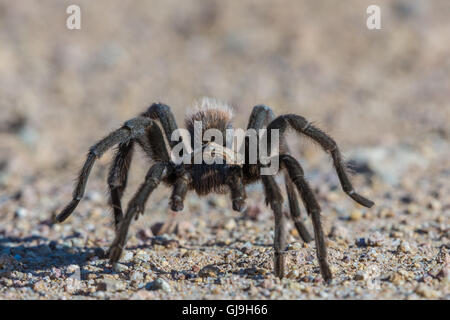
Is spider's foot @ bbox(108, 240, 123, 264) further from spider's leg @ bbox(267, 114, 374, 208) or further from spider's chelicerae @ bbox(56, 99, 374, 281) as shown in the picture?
spider's leg @ bbox(267, 114, 374, 208)

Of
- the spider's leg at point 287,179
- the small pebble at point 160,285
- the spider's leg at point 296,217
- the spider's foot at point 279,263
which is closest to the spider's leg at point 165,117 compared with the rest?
the spider's leg at point 287,179

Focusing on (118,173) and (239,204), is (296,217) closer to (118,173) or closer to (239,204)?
(239,204)

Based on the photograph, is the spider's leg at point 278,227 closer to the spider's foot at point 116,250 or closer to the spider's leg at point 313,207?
the spider's leg at point 313,207

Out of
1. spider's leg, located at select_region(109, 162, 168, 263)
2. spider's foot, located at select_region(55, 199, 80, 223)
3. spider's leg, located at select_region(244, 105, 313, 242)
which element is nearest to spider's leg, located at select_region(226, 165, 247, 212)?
spider's leg, located at select_region(244, 105, 313, 242)

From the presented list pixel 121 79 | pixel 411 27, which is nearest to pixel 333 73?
pixel 411 27

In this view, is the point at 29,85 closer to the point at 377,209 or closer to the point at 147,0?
the point at 147,0

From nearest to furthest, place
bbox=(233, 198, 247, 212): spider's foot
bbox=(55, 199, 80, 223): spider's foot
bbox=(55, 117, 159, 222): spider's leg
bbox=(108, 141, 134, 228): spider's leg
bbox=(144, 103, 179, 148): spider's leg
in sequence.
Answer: bbox=(233, 198, 247, 212): spider's foot → bbox=(55, 117, 159, 222): spider's leg → bbox=(55, 199, 80, 223): spider's foot → bbox=(108, 141, 134, 228): spider's leg → bbox=(144, 103, 179, 148): spider's leg
